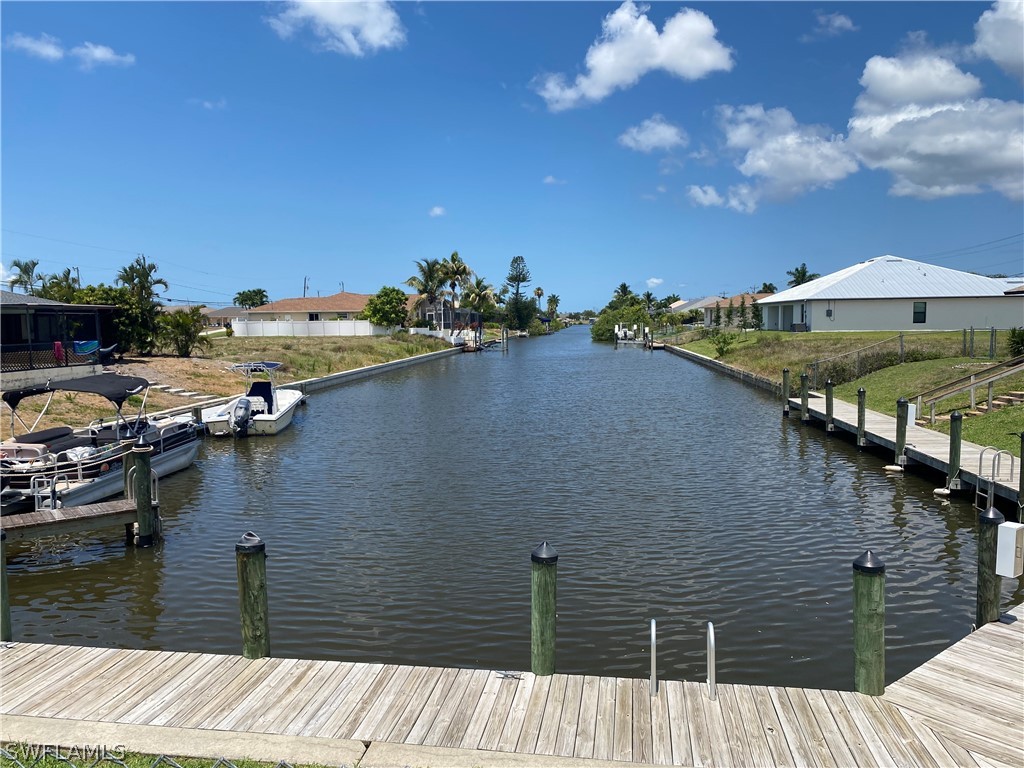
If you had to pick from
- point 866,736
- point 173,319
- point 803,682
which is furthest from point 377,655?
point 173,319

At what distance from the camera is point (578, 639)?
9.47 metres

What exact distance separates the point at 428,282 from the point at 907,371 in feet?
238

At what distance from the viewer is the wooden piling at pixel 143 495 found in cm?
1280

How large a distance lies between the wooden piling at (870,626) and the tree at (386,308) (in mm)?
78598

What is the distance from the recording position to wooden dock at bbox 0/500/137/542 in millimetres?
11805

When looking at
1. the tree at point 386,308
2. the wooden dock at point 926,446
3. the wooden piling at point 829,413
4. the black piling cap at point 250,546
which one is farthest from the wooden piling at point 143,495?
the tree at point 386,308

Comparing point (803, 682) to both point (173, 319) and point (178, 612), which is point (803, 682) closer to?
point (178, 612)

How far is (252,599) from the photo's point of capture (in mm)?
7371

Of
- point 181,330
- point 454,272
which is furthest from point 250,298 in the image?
point 181,330

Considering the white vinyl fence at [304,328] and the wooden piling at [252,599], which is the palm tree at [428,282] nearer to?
the white vinyl fence at [304,328]

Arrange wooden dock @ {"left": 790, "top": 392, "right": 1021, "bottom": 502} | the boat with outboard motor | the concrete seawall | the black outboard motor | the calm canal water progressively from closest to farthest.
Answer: the calm canal water, the boat with outboard motor, wooden dock @ {"left": 790, "top": 392, "right": 1021, "bottom": 502}, the black outboard motor, the concrete seawall

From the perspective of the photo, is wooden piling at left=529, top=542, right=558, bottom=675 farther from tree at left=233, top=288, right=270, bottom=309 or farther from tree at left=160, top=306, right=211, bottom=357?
tree at left=233, top=288, right=270, bottom=309

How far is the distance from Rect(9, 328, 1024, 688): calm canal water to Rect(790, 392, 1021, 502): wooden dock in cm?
69

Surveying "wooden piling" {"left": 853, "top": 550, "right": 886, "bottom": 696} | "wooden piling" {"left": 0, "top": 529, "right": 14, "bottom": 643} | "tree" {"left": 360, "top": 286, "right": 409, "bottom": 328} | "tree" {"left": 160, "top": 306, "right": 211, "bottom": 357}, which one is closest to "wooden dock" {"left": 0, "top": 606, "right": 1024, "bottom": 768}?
"wooden piling" {"left": 853, "top": 550, "right": 886, "bottom": 696}
